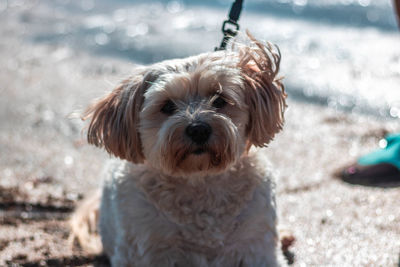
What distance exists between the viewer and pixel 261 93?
8.80ft

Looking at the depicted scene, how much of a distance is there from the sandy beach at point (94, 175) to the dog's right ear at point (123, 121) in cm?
23

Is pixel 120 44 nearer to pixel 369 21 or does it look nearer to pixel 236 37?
pixel 369 21

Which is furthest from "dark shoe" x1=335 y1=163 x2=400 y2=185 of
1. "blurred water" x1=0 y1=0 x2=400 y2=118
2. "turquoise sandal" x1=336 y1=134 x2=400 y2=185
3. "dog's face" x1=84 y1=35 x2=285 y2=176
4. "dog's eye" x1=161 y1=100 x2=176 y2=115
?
"dog's eye" x1=161 y1=100 x2=176 y2=115

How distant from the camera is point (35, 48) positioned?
7.07m

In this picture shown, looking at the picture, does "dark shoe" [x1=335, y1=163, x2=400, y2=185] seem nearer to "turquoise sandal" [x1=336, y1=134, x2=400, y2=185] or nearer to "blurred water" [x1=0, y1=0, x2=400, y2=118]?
"turquoise sandal" [x1=336, y1=134, x2=400, y2=185]

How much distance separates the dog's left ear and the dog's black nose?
0.30 metres

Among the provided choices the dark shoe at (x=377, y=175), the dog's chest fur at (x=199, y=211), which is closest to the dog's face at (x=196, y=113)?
the dog's chest fur at (x=199, y=211)

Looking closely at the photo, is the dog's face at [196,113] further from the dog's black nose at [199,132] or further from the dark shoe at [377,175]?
the dark shoe at [377,175]

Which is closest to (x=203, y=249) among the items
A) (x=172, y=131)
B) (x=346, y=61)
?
(x=172, y=131)

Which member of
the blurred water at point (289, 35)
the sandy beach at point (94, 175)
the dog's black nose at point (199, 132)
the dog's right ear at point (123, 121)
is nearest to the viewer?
the dog's black nose at point (199, 132)

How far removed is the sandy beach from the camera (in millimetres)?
3197

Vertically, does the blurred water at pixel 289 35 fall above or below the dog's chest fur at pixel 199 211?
below

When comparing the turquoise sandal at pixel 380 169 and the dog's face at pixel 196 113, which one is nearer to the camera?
the dog's face at pixel 196 113

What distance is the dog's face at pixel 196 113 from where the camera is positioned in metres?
2.50
